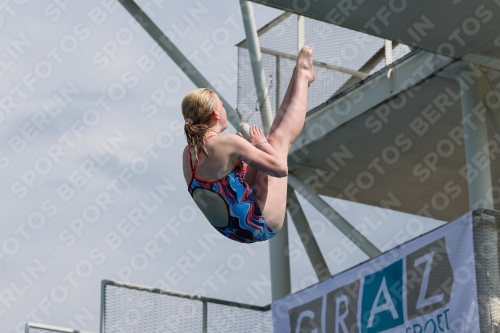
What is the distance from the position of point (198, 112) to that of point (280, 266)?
7.56 meters

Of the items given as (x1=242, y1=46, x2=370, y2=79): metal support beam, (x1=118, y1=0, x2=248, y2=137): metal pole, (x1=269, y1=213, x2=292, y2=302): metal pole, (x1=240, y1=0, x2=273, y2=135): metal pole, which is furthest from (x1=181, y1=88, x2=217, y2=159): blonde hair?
(x1=269, y1=213, x2=292, y2=302): metal pole

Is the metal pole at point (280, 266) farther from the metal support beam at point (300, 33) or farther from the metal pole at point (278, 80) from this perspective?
the metal support beam at point (300, 33)

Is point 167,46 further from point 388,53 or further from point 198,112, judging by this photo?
point 198,112

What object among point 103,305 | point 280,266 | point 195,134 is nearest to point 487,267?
point 195,134

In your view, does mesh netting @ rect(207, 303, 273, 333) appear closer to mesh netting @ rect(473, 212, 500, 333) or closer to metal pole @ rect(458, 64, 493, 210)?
metal pole @ rect(458, 64, 493, 210)

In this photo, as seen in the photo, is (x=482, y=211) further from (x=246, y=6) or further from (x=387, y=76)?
(x=246, y=6)

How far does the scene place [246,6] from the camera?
37.3ft

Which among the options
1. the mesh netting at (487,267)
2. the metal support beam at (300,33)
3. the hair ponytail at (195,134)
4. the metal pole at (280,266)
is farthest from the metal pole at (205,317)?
the hair ponytail at (195,134)

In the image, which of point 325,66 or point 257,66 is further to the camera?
point 325,66

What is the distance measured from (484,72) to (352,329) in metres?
3.09

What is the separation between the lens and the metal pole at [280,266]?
13203 mm

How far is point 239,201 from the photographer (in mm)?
6148

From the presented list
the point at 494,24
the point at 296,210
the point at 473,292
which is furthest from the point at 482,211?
the point at 296,210

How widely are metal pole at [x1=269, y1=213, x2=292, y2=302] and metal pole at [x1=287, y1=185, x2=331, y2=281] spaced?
0.72 feet
